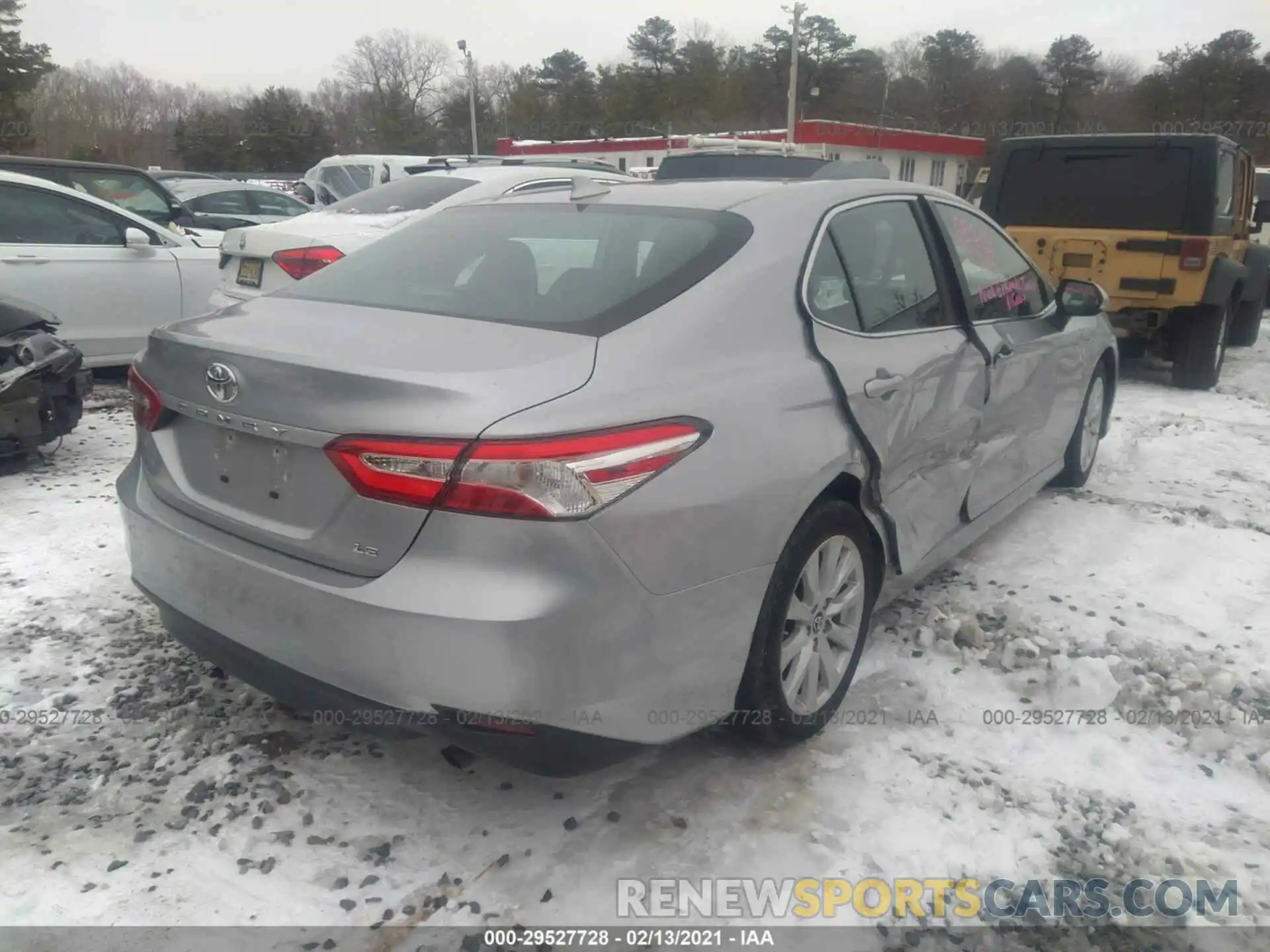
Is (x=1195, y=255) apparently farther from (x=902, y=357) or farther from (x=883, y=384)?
(x=883, y=384)

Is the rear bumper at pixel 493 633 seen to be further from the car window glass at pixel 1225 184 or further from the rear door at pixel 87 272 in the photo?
the car window glass at pixel 1225 184

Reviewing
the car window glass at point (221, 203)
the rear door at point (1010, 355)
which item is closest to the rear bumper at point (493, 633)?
the rear door at point (1010, 355)

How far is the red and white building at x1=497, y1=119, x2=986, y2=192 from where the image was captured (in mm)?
40906

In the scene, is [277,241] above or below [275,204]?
above

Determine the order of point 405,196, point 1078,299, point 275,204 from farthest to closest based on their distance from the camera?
point 275,204
point 405,196
point 1078,299

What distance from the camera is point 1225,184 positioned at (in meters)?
8.21

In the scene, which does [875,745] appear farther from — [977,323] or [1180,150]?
[1180,150]

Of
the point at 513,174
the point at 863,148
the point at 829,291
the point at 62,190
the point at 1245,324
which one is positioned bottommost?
the point at 1245,324

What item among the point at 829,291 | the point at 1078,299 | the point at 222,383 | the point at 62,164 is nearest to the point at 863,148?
the point at 62,164

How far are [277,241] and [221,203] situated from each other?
9054mm

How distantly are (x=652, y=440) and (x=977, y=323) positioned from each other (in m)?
1.98

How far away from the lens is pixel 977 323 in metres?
3.59

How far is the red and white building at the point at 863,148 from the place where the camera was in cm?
4091

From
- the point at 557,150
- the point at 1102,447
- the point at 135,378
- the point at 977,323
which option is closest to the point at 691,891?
the point at 135,378
